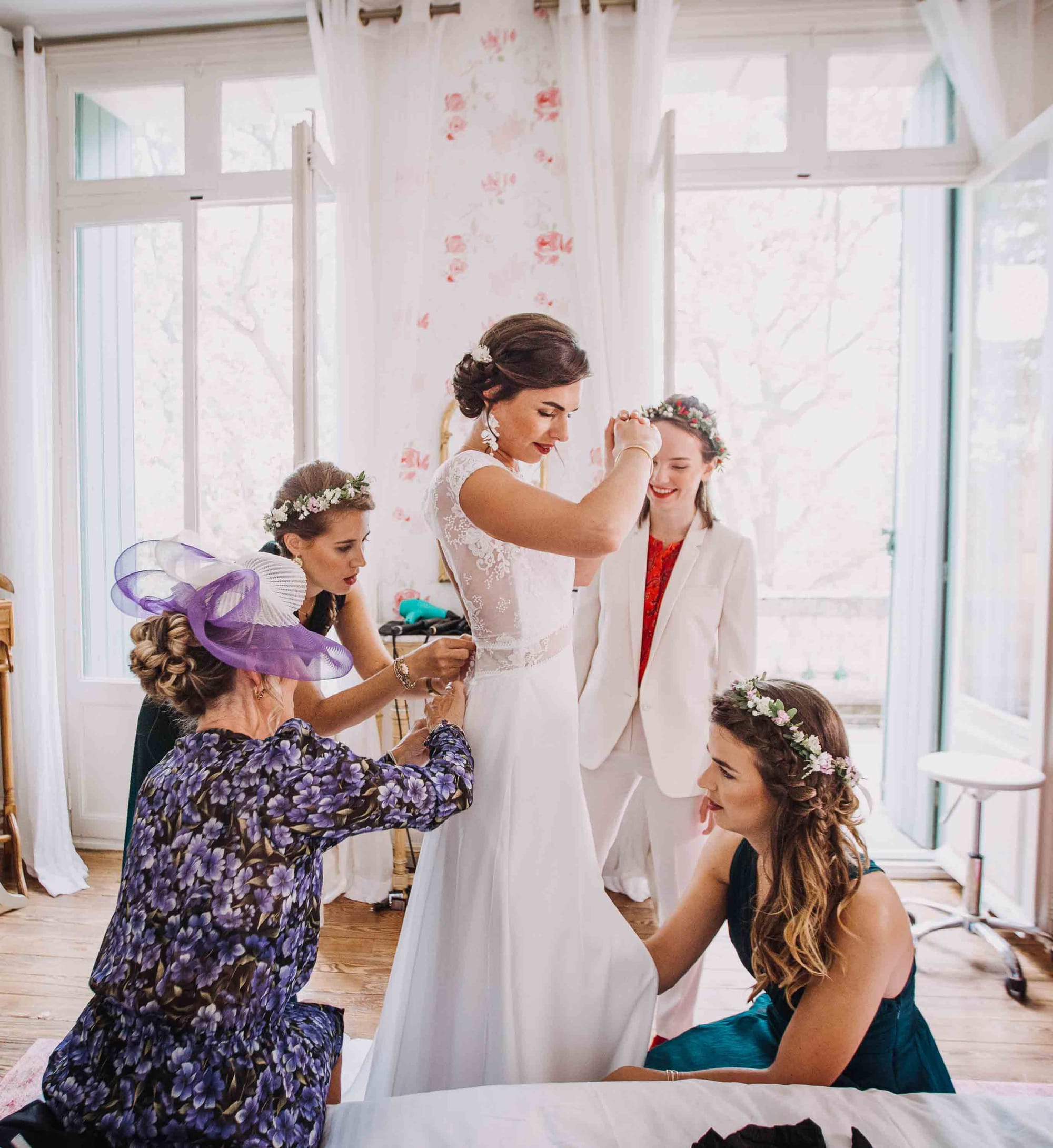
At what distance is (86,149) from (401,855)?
3.16 meters

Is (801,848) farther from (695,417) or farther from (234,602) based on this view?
(695,417)

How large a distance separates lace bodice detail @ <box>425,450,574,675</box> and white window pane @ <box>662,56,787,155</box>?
8.03 feet

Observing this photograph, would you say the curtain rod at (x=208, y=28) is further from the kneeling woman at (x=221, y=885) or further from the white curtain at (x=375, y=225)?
the kneeling woman at (x=221, y=885)

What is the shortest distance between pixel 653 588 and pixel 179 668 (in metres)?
1.36

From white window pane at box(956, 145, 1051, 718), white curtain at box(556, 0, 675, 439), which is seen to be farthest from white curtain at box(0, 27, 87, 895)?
white window pane at box(956, 145, 1051, 718)

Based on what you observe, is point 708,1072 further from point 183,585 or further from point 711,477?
point 711,477

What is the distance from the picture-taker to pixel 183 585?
121 cm

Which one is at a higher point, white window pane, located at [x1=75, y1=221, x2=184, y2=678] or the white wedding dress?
white window pane, located at [x1=75, y1=221, x2=184, y2=678]

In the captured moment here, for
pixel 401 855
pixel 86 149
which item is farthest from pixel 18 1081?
pixel 86 149

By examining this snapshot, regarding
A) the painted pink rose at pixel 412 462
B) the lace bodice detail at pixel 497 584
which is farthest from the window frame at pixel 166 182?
the lace bodice detail at pixel 497 584

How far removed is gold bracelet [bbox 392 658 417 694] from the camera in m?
1.60

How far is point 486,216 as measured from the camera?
3.20m

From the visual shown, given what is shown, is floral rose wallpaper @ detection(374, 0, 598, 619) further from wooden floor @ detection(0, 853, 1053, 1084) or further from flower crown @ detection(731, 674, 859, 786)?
flower crown @ detection(731, 674, 859, 786)

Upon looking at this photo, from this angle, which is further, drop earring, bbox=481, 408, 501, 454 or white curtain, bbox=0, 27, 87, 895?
white curtain, bbox=0, 27, 87, 895
